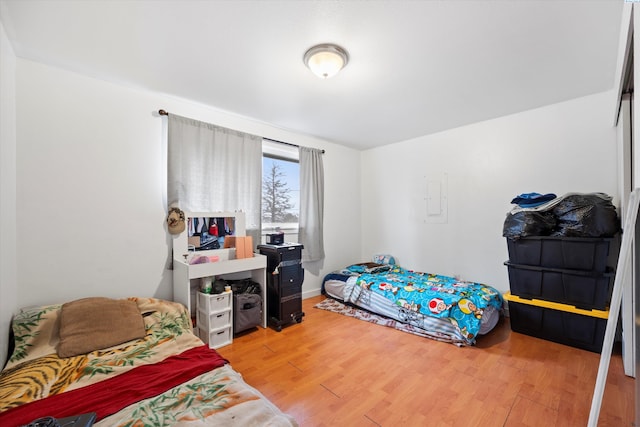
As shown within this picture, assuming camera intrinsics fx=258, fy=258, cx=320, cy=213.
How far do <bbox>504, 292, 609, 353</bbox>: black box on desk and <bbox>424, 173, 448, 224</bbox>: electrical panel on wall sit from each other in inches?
52.8

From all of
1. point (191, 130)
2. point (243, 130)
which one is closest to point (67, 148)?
point (191, 130)

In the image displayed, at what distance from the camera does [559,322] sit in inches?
94.7

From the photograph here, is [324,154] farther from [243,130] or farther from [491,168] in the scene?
[491,168]

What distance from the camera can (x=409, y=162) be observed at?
410cm

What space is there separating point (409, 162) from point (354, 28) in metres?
2.72

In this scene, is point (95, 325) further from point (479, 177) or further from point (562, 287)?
point (479, 177)

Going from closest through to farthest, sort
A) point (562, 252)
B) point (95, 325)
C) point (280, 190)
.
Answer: point (95, 325)
point (562, 252)
point (280, 190)

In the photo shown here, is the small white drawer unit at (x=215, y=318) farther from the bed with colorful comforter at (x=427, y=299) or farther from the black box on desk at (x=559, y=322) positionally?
the black box on desk at (x=559, y=322)

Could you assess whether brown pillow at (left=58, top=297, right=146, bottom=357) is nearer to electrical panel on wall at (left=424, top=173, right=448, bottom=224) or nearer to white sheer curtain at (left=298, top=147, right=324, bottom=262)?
white sheer curtain at (left=298, top=147, right=324, bottom=262)

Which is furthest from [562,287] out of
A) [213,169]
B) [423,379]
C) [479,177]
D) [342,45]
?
[213,169]

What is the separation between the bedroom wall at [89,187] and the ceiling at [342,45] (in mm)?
223

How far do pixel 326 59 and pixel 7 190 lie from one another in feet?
7.91

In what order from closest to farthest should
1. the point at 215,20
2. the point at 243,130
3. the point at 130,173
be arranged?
the point at 215,20
the point at 130,173
the point at 243,130

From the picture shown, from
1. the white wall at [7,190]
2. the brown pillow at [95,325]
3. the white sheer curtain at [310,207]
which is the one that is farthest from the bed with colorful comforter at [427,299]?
the white wall at [7,190]
